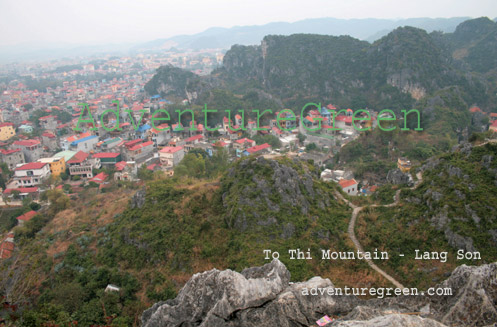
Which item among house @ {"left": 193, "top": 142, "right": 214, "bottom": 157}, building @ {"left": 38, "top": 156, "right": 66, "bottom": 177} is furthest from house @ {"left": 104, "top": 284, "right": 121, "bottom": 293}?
building @ {"left": 38, "top": 156, "right": 66, "bottom": 177}

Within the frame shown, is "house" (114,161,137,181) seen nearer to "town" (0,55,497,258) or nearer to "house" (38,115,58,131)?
"town" (0,55,497,258)

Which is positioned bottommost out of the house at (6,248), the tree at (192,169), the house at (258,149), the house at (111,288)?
the house at (6,248)

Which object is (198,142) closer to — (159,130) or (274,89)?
(159,130)

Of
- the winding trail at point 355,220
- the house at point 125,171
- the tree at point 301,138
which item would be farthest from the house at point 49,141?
the winding trail at point 355,220

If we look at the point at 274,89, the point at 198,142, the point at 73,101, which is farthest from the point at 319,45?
the point at 73,101

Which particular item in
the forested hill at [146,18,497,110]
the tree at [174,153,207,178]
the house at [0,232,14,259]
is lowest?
the house at [0,232,14,259]

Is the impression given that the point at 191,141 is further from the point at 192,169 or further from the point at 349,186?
the point at 349,186

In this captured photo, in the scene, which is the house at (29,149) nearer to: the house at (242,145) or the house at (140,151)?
the house at (140,151)
